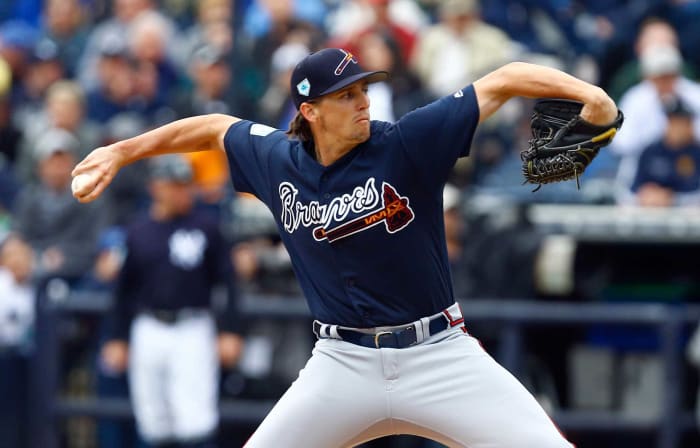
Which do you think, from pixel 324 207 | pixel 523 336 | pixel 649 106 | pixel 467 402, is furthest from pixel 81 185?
pixel 649 106

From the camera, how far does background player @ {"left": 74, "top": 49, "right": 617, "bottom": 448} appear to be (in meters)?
4.99

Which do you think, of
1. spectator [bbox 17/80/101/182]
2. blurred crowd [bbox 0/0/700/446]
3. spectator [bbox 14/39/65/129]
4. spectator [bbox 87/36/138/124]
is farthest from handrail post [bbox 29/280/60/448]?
spectator [bbox 14/39/65/129]

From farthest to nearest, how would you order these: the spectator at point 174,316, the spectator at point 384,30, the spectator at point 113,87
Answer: the spectator at point 113,87, the spectator at point 384,30, the spectator at point 174,316

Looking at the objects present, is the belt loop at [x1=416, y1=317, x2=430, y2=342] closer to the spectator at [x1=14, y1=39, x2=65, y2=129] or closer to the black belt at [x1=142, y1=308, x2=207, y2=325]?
the black belt at [x1=142, y1=308, x2=207, y2=325]

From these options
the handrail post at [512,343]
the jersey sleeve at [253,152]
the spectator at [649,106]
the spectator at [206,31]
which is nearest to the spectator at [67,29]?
the spectator at [206,31]

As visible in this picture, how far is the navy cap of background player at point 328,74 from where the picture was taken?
16.8 feet

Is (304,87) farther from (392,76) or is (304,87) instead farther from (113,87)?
(113,87)

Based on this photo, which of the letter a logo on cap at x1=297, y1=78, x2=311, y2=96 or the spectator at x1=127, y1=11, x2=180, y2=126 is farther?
the spectator at x1=127, y1=11, x2=180, y2=126

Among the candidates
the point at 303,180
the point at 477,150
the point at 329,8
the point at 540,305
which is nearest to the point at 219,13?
the point at 329,8

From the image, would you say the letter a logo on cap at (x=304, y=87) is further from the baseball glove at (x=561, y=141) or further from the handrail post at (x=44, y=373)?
the handrail post at (x=44, y=373)

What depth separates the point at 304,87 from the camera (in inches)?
205

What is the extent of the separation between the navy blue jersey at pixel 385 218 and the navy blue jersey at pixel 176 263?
3.98 metres

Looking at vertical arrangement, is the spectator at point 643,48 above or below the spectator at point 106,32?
below

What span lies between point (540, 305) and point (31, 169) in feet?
15.4
